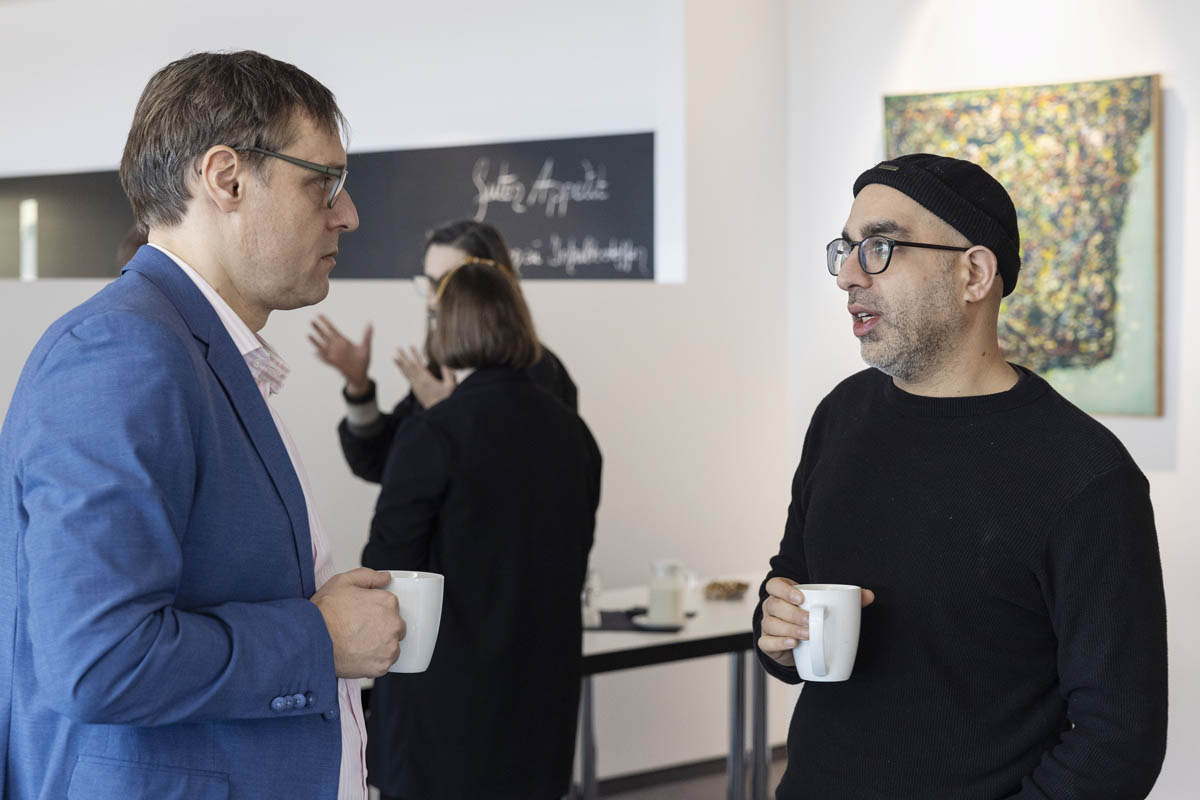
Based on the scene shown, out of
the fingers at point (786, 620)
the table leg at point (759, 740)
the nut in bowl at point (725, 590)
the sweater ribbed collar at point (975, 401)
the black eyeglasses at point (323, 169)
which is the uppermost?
the black eyeglasses at point (323, 169)

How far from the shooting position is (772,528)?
4570mm

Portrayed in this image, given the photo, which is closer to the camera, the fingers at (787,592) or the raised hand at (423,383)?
the fingers at (787,592)

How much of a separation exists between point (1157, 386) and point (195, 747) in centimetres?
335

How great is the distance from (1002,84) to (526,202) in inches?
80.1

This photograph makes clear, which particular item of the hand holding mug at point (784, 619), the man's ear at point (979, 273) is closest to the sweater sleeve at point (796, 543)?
the hand holding mug at point (784, 619)

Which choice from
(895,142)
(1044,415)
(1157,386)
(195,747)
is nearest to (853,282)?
(1044,415)

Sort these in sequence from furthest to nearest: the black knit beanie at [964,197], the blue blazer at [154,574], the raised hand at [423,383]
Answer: the raised hand at [423,383], the black knit beanie at [964,197], the blue blazer at [154,574]

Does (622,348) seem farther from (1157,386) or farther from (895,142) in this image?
(1157,386)

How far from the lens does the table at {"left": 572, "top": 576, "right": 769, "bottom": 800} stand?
285cm

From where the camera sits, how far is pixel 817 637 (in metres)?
1.34

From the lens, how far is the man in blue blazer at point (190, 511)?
3.23 feet

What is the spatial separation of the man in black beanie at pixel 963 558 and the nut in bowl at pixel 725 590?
189 cm

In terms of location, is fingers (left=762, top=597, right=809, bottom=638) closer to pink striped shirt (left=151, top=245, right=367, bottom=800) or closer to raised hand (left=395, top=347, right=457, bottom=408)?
pink striped shirt (left=151, top=245, right=367, bottom=800)

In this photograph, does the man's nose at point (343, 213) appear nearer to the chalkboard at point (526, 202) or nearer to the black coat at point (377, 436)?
the black coat at point (377, 436)
